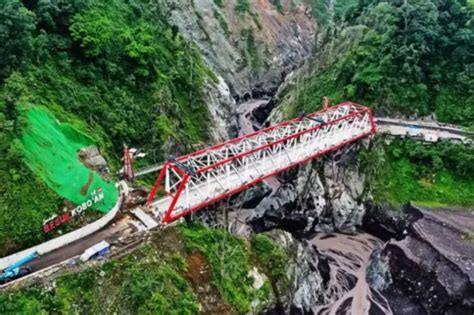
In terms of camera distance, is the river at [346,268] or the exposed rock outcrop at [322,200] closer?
the river at [346,268]

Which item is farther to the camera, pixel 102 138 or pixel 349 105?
pixel 349 105

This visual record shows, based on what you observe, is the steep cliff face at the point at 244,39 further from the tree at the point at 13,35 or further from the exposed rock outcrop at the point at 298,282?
the exposed rock outcrop at the point at 298,282

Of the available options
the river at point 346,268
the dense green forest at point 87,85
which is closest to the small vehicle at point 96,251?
the dense green forest at point 87,85

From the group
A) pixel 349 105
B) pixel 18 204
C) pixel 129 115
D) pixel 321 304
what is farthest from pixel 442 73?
pixel 18 204

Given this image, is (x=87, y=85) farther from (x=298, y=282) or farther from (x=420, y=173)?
(x=420, y=173)

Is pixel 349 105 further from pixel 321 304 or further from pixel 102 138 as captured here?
pixel 102 138

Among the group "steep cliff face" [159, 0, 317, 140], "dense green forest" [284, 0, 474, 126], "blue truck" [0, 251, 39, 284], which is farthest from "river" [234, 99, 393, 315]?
"steep cliff face" [159, 0, 317, 140]

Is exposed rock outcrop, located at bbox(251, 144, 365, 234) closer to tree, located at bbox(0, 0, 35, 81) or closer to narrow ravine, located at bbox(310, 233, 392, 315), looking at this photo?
narrow ravine, located at bbox(310, 233, 392, 315)
